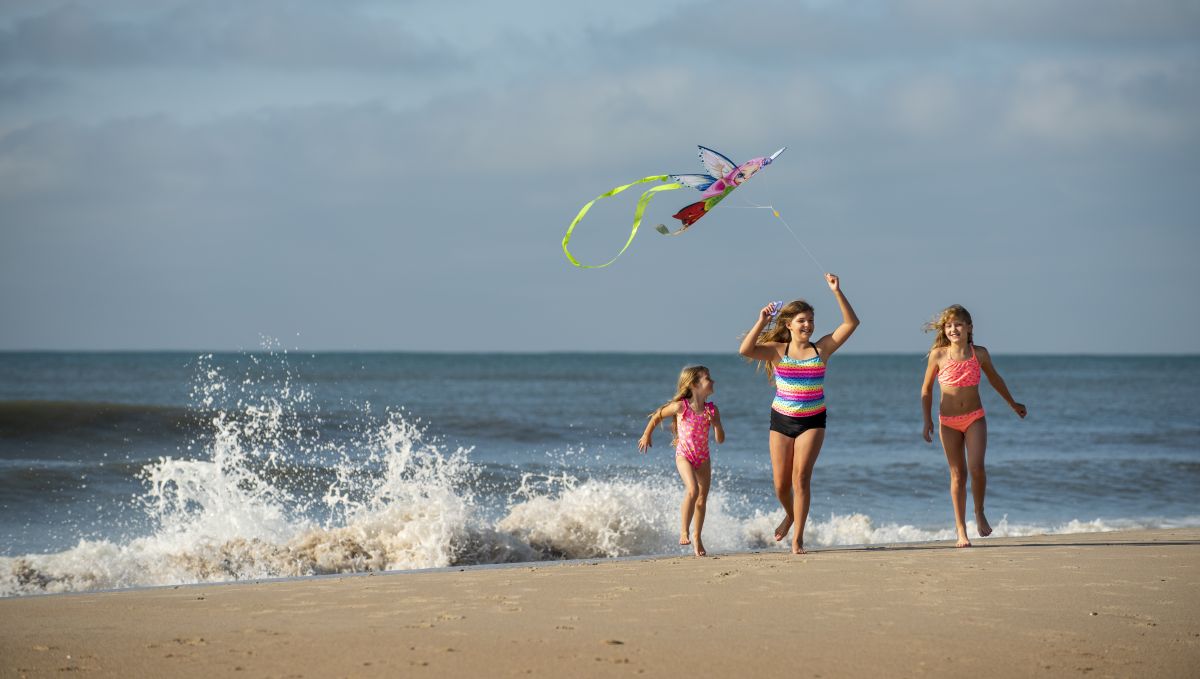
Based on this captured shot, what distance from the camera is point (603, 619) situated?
541 cm

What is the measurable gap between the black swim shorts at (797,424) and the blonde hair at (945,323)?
1.23m

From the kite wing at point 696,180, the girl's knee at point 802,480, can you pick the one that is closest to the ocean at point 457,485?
the girl's knee at point 802,480

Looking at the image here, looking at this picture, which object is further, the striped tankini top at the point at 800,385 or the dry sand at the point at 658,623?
the striped tankini top at the point at 800,385

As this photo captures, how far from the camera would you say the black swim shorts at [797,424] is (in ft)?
25.0

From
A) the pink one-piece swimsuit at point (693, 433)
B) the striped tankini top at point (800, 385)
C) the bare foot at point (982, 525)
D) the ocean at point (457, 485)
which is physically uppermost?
the striped tankini top at point (800, 385)

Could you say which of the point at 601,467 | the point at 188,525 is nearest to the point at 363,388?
the point at 601,467

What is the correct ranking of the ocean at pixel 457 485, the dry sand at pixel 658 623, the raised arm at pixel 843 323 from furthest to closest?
the ocean at pixel 457 485
the raised arm at pixel 843 323
the dry sand at pixel 658 623

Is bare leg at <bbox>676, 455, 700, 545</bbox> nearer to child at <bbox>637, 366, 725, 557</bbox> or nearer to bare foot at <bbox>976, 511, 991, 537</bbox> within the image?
child at <bbox>637, 366, 725, 557</bbox>

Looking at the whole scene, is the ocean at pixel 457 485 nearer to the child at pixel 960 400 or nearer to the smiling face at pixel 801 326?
the child at pixel 960 400

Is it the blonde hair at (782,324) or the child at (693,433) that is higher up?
the blonde hair at (782,324)

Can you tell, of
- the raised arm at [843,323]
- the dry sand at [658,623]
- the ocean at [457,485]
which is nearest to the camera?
the dry sand at [658,623]

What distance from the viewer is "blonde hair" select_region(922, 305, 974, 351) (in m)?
8.19

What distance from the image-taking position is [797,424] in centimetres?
764

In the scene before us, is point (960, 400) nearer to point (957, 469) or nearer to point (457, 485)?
point (957, 469)
